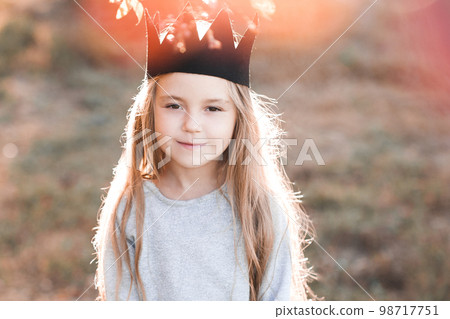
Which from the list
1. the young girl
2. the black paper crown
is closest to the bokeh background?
the black paper crown

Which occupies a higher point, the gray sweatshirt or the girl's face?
the girl's face

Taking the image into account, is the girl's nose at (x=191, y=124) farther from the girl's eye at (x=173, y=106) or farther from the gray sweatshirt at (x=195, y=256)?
the gray sweatshirt at (x=195, y=256)

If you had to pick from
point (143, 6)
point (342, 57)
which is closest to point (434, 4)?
point (342, 57)

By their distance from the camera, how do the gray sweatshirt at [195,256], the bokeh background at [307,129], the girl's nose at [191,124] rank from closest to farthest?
1. the girl's nose at [191,124]
2. the gray sweatshirt at [195,256]
3. the bokeh background at [307,129]

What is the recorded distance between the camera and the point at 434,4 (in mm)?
7590

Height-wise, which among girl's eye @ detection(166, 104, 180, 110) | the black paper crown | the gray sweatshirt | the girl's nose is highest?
the black paper crown

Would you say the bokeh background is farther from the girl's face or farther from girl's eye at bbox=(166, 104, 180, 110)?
girl's eye at bbox=(166, 104, 180, 110)

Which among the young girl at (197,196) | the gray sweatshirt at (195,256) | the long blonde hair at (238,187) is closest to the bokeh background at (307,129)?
the young girl at (197,196)

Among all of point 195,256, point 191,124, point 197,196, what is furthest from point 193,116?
point 195,256

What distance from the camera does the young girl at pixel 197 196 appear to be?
5.82ft

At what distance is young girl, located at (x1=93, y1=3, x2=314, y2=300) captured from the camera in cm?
177

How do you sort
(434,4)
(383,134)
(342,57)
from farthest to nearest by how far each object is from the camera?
(342,57)
(434,4)
(383,134)

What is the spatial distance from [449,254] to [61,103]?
18.3ft

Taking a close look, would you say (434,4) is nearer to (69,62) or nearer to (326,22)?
(326,22)
